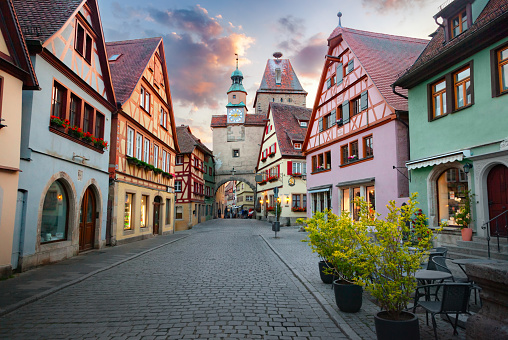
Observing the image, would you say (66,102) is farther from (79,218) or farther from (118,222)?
(118,222)

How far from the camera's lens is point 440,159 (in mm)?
12039

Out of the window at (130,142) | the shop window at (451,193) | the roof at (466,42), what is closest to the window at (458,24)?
the roof at (466,42)

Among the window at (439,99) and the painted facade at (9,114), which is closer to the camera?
the painted facade at (9,114)

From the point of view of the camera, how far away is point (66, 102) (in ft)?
38.7

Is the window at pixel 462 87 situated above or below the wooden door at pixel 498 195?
above

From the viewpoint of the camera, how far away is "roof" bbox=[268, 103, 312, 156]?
115 feet

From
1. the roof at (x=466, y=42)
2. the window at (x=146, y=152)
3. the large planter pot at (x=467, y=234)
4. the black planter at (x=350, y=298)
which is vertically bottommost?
the black planter at (x=350, y=298)

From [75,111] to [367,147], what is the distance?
13228mm

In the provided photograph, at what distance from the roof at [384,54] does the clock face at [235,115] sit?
3150cm

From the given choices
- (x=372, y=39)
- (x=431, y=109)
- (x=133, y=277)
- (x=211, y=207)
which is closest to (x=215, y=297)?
(x=133, y=277)

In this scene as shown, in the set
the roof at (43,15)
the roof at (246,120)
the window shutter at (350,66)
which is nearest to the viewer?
the roof at (43,15)

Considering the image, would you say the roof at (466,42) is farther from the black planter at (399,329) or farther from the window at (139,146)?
the window at (139,146)

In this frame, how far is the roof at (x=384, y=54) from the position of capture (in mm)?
17359

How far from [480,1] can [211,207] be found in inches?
1674
